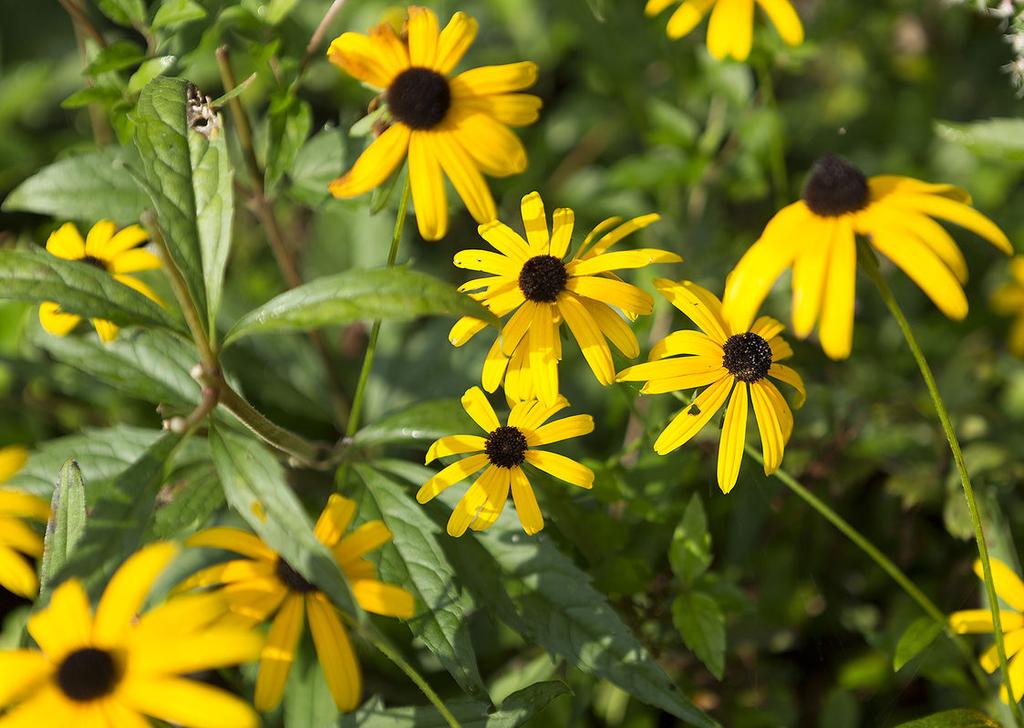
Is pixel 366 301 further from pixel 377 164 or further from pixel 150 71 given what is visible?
pixel 150 71

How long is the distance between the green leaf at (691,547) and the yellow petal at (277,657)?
769mm

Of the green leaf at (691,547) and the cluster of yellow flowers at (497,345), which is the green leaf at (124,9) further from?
the green leaf at (691,547)

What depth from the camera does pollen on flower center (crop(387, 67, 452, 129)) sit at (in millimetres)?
1636

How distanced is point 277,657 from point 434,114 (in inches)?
38.2

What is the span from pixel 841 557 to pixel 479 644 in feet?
3.31

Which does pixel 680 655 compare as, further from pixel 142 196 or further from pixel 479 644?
pixel 142 196

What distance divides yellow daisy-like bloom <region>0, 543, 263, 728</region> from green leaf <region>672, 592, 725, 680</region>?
0.88 meters

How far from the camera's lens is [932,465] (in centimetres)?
232

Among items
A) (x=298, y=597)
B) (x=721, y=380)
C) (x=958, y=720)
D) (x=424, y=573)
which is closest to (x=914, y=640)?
(x=958, y=720)

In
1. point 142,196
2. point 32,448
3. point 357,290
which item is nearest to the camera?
point 357,290

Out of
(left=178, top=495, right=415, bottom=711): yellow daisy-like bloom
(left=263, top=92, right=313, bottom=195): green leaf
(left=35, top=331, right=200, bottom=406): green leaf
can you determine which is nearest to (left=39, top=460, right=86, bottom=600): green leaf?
(left=178, top=495, right=415, bottom=711): yellow daisy-like bloom

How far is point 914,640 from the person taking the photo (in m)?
1.71

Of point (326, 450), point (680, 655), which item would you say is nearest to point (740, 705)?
point (680, 655)

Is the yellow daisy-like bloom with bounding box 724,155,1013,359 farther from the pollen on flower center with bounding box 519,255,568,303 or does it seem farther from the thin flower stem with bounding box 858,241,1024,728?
the pollen on flower center with bounding box 519,255,568,303
